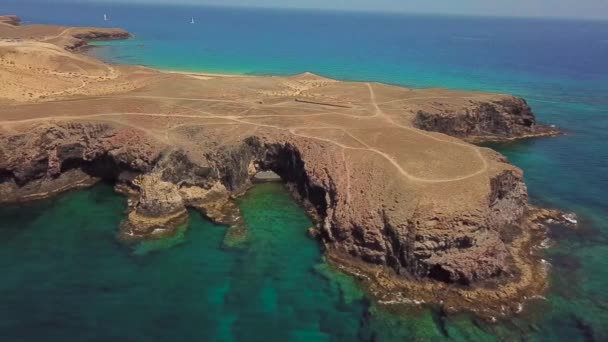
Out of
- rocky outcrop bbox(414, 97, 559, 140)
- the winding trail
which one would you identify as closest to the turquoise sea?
the winding trail

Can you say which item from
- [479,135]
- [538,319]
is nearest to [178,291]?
[538,319]

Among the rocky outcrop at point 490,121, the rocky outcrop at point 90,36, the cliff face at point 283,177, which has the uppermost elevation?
the rocky outcrop at point 90,36

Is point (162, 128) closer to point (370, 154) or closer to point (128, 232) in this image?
point (128, 232)

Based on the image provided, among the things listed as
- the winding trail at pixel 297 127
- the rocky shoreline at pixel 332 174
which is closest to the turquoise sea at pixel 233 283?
the rocky shoreline at pixel 332 174

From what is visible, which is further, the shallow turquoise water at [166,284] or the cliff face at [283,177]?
the cliff face at [283,177]

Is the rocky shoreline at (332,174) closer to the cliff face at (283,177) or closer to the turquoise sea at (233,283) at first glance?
the cliff face at (283,177)

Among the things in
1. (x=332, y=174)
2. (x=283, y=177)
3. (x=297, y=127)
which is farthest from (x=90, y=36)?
(x=332, y=174)

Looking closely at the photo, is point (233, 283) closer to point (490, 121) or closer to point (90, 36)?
point (490, 121)
